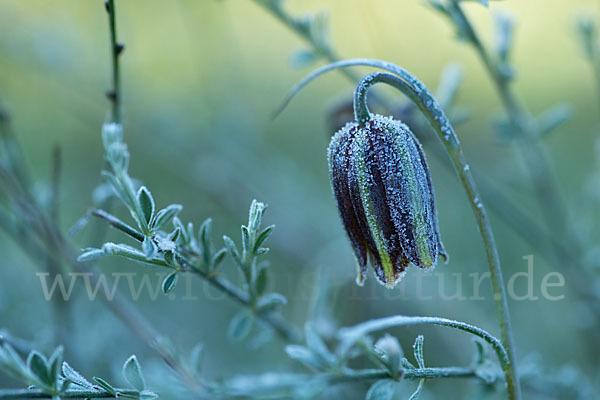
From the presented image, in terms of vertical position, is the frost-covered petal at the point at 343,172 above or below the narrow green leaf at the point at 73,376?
above

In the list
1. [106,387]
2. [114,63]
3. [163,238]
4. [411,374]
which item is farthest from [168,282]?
[114,63]

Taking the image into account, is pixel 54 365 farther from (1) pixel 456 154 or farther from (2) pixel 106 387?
(1) pixel 456 154

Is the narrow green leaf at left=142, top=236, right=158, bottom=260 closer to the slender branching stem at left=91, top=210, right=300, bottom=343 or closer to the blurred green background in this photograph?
the slender branching stem at left=91, top=210, right=300, bottom=343

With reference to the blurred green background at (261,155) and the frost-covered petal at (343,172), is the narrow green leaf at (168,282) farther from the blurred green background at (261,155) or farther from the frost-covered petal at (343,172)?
the frost-covered petal at (343,172)

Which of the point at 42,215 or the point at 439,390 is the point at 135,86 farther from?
the point at 439,390

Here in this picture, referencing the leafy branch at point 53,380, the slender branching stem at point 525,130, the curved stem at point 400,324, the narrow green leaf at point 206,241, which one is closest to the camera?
the curved stem at point 400,324

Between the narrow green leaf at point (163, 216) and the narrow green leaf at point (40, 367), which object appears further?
the narrow green leaf at point (163, 216)

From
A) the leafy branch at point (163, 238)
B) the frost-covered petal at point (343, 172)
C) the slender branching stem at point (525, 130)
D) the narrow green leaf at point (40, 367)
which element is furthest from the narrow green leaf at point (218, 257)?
the slender branching stem at point (525, 130)
